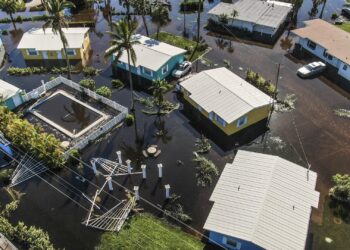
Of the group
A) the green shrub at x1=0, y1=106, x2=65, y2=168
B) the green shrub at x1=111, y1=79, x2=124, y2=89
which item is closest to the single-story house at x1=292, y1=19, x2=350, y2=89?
the green shrub at x1=111, y1=79, x2=124, y2=89

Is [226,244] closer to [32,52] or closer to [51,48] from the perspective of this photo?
[51,48]

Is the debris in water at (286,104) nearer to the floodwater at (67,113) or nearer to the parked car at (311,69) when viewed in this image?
the parked car at (311,69)

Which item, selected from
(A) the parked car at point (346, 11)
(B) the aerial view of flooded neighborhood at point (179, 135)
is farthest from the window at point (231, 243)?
(A) the parked car at point (346, 11)

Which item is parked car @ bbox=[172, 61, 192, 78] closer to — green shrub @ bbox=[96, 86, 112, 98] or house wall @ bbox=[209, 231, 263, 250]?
green shrub @ bbox=[96, 86, 112, 98]

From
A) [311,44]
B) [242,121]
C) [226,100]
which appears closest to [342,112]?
[242,121]

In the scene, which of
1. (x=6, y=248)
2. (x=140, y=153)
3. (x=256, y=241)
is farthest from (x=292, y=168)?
(x=6, y=248)
